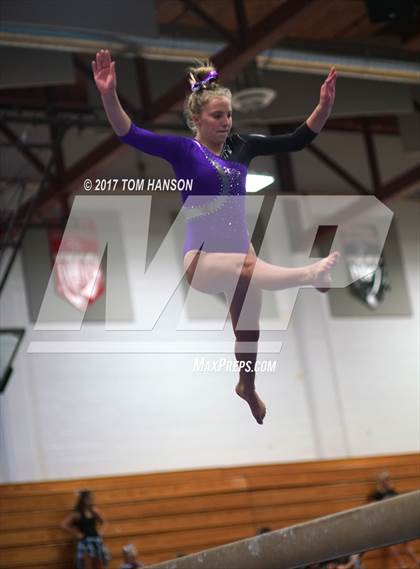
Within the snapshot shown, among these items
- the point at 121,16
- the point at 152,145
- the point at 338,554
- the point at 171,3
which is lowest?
the point at 338,554

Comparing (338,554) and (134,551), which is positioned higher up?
(134,551)

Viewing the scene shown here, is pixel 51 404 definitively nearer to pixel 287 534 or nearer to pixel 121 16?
pixel 121 16

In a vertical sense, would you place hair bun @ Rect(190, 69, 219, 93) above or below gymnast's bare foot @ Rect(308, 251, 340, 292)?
above

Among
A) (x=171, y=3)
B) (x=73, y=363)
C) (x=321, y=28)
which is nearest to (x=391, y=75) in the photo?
(x=321, y=28)

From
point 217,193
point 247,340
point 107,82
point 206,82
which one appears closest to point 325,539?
point 247,340

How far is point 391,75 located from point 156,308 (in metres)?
4.63

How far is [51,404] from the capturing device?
43.1 feet

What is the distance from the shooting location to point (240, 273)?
13.2ft

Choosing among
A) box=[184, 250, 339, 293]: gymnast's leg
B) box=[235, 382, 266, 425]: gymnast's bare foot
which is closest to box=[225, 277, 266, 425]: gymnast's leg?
box=[235, 382, 266, 425]: gymnast's bare foot

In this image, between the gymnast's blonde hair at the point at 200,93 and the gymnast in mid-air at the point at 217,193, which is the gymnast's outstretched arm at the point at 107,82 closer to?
the gymnast in mid-air at the point at 217,193

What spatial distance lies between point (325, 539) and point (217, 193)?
5.87 ft

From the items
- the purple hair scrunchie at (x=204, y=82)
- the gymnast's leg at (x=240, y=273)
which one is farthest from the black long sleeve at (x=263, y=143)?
the gymnast's leg at (x=240, y=273)

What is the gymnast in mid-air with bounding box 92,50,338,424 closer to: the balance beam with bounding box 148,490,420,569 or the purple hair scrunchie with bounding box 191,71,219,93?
the purple hair scrunchie with bounding box 191,71,219,93

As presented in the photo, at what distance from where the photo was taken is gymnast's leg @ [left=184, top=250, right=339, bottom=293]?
12.5 feet
